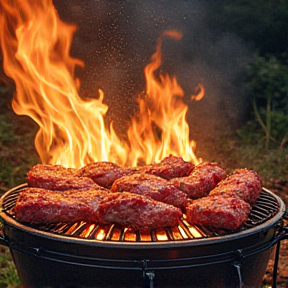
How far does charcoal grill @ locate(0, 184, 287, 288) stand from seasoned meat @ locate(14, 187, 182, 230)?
6 cm

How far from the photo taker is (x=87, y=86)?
9.49 meters

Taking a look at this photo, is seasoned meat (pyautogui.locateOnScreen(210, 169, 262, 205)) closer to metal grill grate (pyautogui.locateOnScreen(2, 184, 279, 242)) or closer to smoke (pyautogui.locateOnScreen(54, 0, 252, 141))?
metal grill grate (pyautogui.locateOnScreen(2, 184, 279, 242))

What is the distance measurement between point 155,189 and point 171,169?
70 centimetres

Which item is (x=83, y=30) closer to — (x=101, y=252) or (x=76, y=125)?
(x=76, y=125)

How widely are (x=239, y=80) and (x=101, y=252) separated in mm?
9176

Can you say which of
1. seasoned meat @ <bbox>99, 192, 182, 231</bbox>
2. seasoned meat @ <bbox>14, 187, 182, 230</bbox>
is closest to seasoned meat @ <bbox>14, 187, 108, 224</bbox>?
seasoned meat @ <bbox>14, 187, 182, 230</bbox>

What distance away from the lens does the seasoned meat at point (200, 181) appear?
373 cm

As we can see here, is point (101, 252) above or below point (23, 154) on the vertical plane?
above

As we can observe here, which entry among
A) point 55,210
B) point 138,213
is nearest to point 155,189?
point 138,213

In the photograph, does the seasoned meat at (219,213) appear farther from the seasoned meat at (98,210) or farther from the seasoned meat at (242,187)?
the seasoned meat at (242,187)

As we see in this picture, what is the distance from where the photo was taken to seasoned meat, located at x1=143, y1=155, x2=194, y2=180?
13.6ft

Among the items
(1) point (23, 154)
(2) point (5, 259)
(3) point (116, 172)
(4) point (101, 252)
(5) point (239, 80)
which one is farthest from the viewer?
(5) point (239, 80)

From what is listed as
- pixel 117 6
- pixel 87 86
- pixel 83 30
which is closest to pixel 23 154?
pixel 87 86

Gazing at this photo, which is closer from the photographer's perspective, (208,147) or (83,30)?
(83,30)
